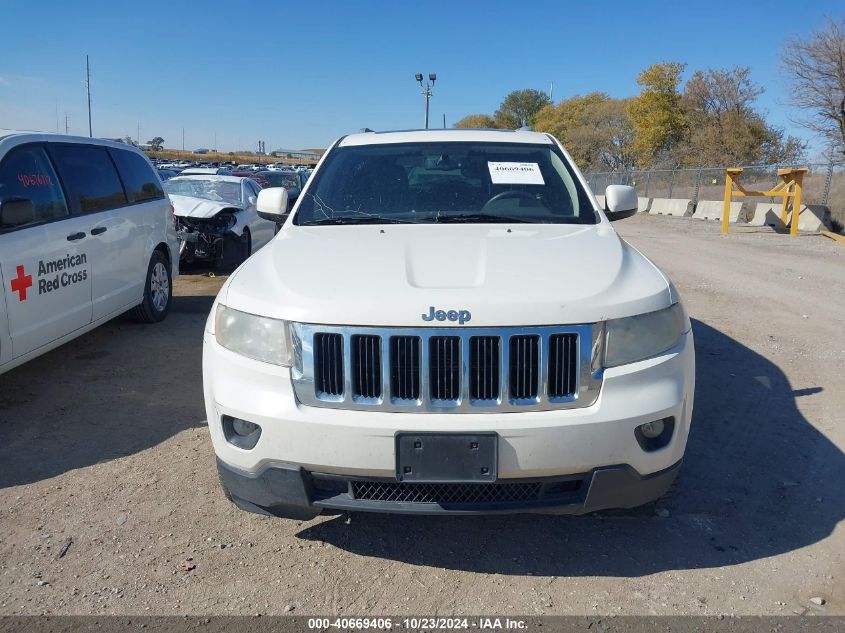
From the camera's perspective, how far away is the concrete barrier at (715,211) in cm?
2130

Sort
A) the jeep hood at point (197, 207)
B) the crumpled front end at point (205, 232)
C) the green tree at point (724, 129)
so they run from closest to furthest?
the jeep hood at point (197, 207) → the crumpled front end at point (205, 232) → the green tree at point (724, 129)

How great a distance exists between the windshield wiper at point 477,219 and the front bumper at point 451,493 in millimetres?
1611

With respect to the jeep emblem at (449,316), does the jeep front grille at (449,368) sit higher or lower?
lower

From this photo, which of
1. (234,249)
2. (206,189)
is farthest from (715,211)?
(234,249)

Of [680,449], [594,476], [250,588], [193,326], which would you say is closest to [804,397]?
[680,449]

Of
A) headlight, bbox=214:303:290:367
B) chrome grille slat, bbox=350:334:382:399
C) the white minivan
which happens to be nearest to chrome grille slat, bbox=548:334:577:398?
chrome grille slat, bbox=350:334:382:399

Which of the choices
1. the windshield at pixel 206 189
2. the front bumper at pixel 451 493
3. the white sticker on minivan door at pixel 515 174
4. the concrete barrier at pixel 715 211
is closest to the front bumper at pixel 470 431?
the front bumper at pixel 451 493

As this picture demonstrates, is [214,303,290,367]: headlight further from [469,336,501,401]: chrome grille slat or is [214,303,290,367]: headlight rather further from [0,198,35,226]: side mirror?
[0,198,35,226]: side mirror

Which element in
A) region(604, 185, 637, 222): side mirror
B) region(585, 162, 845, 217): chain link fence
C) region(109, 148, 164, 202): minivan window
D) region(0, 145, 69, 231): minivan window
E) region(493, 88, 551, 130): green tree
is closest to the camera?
region(604, 185, 637, 222): side mirror

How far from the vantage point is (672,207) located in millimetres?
26438

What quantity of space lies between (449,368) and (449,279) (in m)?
0.40

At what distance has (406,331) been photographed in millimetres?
2514

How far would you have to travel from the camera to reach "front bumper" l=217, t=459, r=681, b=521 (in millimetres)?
2580

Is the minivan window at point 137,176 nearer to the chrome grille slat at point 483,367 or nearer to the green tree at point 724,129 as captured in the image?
the chrome grille slat at point 483,367
